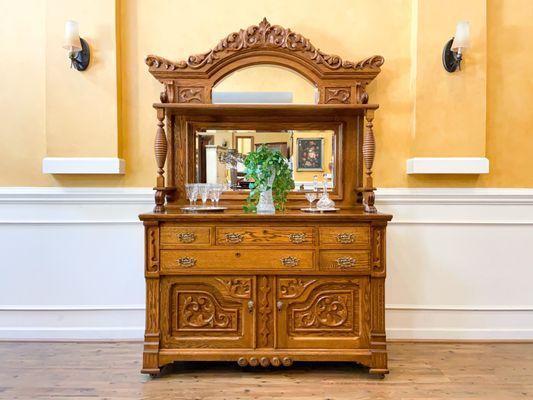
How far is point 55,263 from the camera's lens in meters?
2.78

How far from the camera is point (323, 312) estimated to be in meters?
2.27

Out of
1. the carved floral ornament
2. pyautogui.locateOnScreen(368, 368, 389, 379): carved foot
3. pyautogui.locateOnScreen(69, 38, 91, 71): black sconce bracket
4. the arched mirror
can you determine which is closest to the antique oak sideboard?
pyautogui.locateOnScreen(368, 368, 389, 379): carved foot

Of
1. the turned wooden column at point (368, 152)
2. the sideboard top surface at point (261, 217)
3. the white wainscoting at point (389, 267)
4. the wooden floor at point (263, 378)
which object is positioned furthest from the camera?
the white wainscoting at point (389, 267)

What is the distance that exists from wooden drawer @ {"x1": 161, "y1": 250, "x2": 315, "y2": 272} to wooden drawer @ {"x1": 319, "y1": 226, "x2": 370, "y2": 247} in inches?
4.9

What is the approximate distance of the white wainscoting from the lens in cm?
276

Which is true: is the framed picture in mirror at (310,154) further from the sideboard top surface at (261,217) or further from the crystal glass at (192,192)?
the crystal glass at (192,192)

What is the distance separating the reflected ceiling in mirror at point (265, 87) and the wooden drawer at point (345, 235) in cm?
99

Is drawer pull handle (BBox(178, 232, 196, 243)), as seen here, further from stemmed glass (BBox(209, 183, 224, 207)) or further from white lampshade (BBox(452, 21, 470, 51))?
white lampshade (BBox(452, 21, 470, 51))

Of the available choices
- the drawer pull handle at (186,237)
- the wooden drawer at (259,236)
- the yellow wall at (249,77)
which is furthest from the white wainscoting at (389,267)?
the wooden drawer at (259,236)

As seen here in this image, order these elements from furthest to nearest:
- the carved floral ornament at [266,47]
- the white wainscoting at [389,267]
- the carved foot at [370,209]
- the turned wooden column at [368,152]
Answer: the white wainscoting at [389,267], the carved floral ornament at [266,47], the turned wooden column at [368,152], the carved foot at [370,209]

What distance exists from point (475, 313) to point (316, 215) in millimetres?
1554

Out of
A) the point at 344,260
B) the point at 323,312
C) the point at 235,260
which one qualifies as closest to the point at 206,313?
the point at 235,260

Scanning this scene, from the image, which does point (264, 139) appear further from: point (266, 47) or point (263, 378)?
point (263, 378)

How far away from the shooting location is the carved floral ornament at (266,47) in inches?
104
